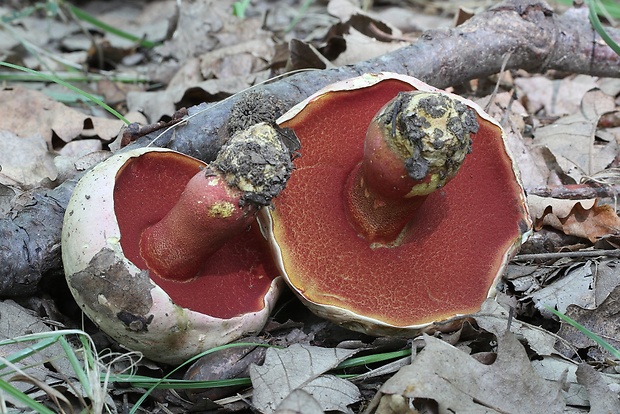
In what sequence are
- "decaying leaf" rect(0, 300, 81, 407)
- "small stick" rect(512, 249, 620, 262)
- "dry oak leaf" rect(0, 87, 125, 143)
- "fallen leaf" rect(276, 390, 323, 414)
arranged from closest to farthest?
"fallen leaf" rect(276, 390, 323, 414) < "decaying leaf" rect(0, 300, 81, 407) < "small stick" rect(512, 249, 620, 262) < "dry oak leaf" rect(0, 87, 125, 143)

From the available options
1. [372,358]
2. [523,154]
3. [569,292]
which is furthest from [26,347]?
[523,154]

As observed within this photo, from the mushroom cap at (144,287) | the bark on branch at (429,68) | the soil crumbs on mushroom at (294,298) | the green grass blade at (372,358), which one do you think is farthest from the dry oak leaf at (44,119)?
the green grass blade at (372,358)

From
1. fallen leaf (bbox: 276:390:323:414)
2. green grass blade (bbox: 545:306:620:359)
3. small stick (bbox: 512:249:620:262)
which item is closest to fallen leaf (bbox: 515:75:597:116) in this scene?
small stick (bbox: 512:249:620:262)

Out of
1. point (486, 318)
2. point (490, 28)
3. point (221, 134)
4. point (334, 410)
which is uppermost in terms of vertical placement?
point (490, 28)

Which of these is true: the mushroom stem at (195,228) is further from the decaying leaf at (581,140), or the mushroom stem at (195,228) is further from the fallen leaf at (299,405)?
the decaying leaf at (581,140)

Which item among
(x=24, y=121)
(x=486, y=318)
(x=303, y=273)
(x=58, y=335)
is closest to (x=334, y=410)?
(x=303, y=273)

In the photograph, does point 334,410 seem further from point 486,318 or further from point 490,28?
point 490,28

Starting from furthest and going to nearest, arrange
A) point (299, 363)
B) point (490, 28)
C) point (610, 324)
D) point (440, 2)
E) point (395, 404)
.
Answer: point (440, 2) < point (490, 28) < point (610, 324) < point (299, 363) < point (395, 404)

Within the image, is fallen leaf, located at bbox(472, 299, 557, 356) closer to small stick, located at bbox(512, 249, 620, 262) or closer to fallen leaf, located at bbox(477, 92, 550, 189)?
small stick, located at bbox(512, 249, 620, 262)
